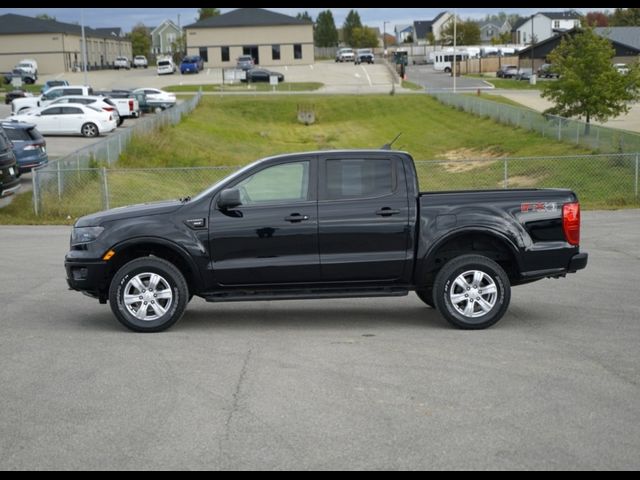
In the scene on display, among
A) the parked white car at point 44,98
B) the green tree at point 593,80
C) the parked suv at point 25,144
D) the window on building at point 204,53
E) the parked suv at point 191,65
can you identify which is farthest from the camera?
the window on building at point 204,53

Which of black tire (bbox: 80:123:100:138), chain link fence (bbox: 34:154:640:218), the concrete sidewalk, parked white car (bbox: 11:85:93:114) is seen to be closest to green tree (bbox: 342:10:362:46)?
the concrete sidewalk

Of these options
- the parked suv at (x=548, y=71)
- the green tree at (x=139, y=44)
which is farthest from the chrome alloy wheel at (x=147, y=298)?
the green tree at (x=139, y=44)

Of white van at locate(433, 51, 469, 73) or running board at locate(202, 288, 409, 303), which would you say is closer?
running board at locate(202, 288, 409, 303)

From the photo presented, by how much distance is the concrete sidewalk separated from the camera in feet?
157

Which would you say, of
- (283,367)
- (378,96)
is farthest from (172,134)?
(283,367)

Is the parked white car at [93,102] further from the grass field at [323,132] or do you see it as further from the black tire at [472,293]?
the black tire at [472,293]

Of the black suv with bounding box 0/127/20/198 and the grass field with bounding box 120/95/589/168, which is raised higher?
the black suv with bounding box 0/127/20/198

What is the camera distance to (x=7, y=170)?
22.5 m

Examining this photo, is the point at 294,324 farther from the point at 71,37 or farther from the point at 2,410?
the point at 71,37

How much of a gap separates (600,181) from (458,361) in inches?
734

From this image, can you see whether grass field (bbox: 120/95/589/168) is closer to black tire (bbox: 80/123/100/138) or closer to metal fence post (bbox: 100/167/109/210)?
black tire (bbox: 80/123/100/138)

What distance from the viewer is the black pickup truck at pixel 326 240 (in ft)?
33.7

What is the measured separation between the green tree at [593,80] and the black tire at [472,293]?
1081 inches

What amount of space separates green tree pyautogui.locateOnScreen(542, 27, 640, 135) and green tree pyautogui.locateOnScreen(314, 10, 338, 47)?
5137 inches
